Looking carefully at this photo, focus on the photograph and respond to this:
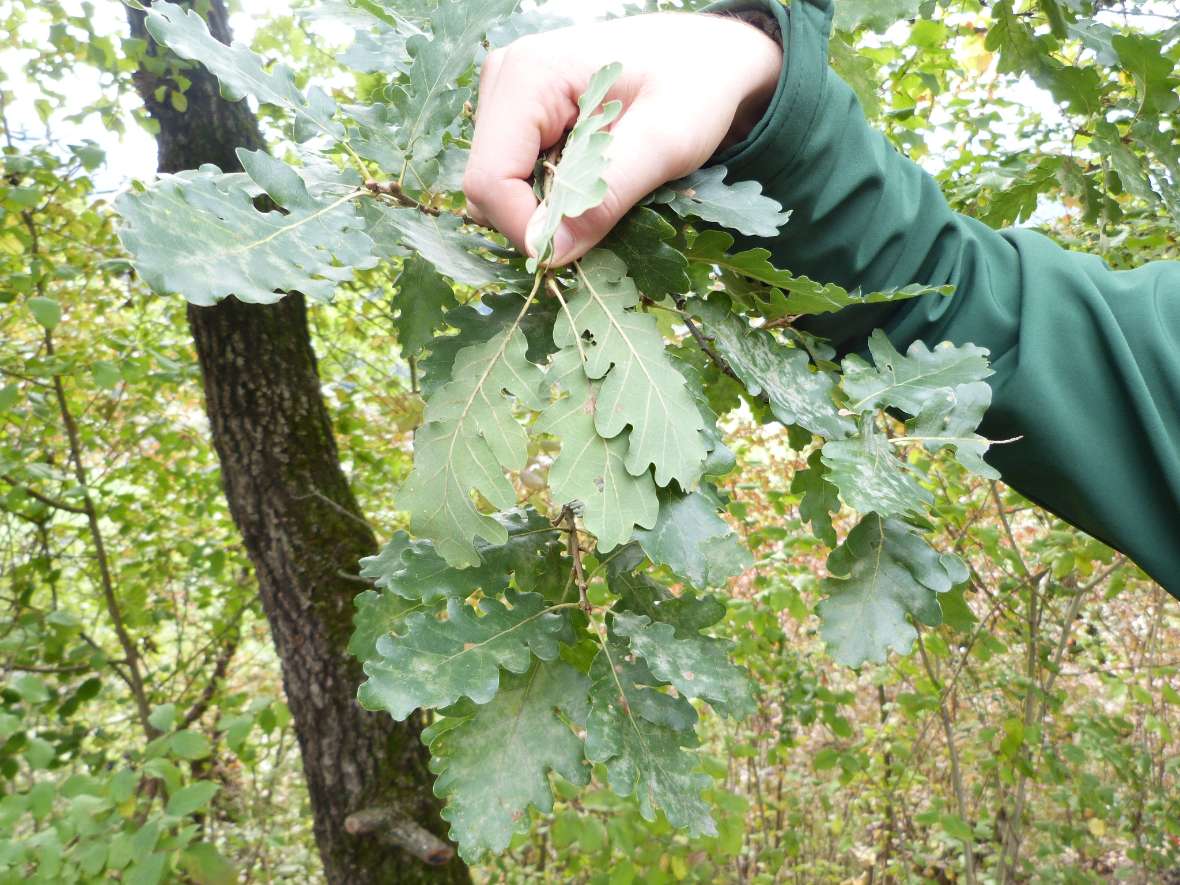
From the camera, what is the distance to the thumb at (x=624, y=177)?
766 mm

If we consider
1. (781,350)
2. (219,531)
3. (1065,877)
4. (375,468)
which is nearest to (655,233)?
(781,350)

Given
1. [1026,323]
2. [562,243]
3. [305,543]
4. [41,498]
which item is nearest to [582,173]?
[562,243]

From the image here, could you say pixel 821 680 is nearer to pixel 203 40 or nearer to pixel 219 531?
pixel 219 531

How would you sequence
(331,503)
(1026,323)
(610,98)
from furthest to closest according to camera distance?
(331,503) → (1026,323) → (610,98)

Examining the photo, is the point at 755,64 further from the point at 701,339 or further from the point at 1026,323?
the point at 1026,323

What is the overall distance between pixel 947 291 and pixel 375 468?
132 inches

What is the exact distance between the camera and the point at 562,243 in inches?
30.0

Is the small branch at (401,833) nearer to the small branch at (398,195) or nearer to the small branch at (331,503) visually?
the small branch at (331,503)

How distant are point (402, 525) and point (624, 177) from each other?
333 cm

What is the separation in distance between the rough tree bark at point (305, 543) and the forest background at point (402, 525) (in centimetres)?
2

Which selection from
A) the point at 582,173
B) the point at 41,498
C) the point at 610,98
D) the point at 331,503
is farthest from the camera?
the point at 41,498

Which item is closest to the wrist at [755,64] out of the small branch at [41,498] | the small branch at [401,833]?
the small branch at [401,833]

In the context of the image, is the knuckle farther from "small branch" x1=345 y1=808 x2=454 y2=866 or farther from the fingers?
"small branch" x1=345 y1=808 x2=454 y2=866

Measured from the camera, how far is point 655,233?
0.80 meters
